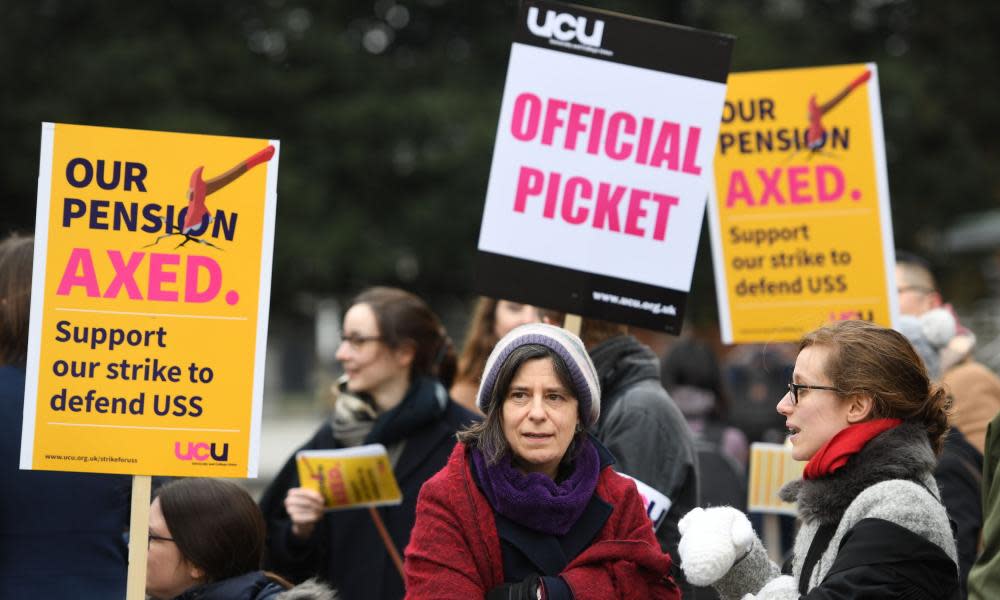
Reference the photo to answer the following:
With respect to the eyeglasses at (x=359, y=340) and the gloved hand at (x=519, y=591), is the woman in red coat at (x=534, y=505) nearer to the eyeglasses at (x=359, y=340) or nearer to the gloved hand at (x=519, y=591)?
the gloved hand at (x=519, y=591)

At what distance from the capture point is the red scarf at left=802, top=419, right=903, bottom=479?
351cm

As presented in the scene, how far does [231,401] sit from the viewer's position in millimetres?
4184

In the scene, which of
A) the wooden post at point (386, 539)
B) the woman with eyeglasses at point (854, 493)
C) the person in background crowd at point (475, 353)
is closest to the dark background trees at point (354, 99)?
the person in background crowd at point (475, 353)

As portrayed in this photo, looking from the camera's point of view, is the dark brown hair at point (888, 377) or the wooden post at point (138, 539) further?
the wooden post at point (138, 539)

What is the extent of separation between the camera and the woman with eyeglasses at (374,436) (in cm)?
545

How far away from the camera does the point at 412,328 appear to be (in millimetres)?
5887

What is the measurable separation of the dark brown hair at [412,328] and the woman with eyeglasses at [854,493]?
7.66 ft

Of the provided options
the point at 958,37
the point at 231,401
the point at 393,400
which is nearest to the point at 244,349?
the point at 231,401

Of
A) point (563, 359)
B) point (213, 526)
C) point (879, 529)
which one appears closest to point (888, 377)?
point (879, 529)

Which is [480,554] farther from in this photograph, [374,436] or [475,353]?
[475,353]

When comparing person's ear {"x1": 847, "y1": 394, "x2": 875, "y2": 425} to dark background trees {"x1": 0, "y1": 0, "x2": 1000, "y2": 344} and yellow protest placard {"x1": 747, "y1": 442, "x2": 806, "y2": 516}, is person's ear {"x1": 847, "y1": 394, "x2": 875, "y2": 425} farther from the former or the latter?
dark background trees {"x1": 0, "y1": 0, "x2": 1000, "y2": 344}

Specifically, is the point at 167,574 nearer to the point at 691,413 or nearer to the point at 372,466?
the point at 372,466

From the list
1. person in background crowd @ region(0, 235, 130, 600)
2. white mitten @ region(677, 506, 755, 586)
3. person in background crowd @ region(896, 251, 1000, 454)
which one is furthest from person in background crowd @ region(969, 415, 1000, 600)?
person in background crowd @ region(0, 235, 130, 600)

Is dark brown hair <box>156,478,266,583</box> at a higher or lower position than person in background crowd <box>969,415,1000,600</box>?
lower
